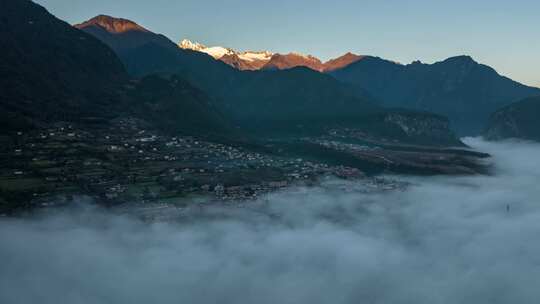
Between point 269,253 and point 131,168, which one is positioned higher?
point 131,168

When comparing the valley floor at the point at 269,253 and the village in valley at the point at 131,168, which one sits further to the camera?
the village in valley at the point at 131,168

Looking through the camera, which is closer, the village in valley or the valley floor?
the valley floor

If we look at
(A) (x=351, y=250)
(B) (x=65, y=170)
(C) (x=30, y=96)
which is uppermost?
(C) (x=30, y=96)

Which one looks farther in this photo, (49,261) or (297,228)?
(297,228)

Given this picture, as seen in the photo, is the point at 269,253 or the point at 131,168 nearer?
→ the point at 269,253

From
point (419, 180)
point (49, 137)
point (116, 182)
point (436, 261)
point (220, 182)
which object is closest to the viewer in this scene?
point (436, 261)

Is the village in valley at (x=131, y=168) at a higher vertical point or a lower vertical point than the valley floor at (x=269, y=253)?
higher

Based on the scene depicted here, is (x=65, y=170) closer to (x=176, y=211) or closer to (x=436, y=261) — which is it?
(x=176, y=211)

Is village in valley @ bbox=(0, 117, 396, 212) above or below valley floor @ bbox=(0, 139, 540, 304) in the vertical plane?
above

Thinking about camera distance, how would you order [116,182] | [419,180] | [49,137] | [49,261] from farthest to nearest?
[419,180] < [49,137] < [116,182] < [49,261]

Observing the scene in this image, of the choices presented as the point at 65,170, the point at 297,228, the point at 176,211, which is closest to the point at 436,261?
the point at 297,228

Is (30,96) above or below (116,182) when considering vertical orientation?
above
